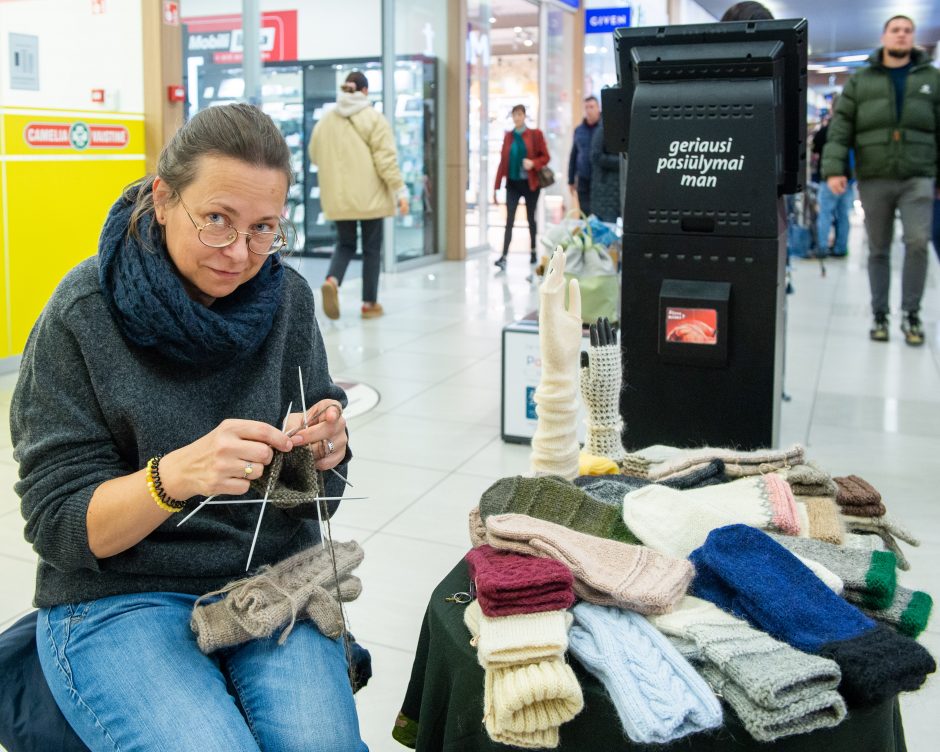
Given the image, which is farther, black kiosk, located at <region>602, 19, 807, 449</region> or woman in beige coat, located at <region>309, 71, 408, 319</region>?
woman in beige coat, located at <region>309, 71, 408, 319</region>

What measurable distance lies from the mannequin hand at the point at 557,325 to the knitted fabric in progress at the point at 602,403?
11.3 inches

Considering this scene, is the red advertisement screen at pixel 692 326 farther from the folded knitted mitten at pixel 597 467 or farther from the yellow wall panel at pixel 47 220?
the yellow wall panel at pixel 47 220

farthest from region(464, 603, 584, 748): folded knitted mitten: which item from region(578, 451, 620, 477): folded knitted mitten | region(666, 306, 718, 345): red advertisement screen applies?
region(666, 306, 718, 345): red advertisement screen

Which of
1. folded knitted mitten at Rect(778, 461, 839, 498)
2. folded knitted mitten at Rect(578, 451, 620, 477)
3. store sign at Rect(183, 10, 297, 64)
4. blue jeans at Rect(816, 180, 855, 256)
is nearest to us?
folded knitted mitten at Rect(778, 461, 839, 498)

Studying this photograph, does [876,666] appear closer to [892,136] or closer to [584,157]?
[892,136]

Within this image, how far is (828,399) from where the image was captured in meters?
4.75

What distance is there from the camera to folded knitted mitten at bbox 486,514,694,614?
1.31m

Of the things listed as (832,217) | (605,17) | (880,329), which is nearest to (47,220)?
(880,329)

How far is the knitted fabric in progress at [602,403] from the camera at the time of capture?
2084mm

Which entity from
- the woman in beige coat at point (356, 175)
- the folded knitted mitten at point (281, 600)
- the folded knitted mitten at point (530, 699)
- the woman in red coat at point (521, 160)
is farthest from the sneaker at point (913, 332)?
the folded knitted mitten at point (530, 699)

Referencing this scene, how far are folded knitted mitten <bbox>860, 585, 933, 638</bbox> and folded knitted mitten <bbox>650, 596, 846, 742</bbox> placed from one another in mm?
216

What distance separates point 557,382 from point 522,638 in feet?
2.17

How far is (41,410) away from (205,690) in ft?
1.43

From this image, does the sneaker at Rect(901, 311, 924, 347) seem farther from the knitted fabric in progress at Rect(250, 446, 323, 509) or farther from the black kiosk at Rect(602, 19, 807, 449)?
the knitted fabric in progress at Rect(250, 446, 323, 509)
